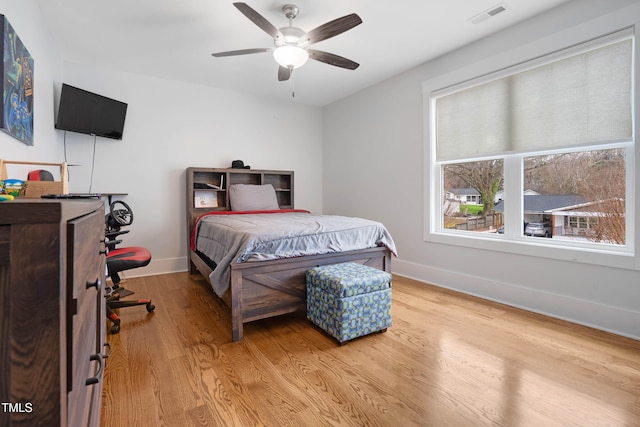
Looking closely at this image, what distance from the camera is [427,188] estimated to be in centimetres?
349

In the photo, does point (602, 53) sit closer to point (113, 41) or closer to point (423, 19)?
point (423, 19)

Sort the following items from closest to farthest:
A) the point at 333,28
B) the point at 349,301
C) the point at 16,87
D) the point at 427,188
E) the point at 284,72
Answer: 1. the point at 16,87
2. the point at 349,301
3. the point at 333,28
4. the point at 284,72
5. the point at 427,188

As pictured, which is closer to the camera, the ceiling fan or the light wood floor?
the light wood floor

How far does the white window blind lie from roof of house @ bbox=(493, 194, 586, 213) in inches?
16.8

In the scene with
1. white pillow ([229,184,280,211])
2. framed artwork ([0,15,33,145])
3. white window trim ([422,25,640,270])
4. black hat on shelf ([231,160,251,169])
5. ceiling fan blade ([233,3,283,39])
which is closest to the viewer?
framed artwork ([0,15,33,145])

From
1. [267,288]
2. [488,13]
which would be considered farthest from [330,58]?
[267,288]

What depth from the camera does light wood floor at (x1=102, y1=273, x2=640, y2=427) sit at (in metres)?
1.41

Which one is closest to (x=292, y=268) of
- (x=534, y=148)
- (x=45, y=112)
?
(x=534, y=148)

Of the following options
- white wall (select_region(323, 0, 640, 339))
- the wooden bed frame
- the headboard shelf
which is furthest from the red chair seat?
white wall (select_region(323, 0, 640, 339))

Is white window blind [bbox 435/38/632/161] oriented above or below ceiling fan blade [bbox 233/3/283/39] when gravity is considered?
below

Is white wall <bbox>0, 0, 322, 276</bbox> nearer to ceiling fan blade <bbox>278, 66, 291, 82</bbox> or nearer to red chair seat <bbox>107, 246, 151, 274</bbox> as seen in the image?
red chair seat <bbox>107, 246, 151, 274</bbox>

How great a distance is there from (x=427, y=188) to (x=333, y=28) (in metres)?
2.01

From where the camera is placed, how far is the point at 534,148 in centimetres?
264

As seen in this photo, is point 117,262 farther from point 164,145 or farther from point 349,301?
point 164,145
